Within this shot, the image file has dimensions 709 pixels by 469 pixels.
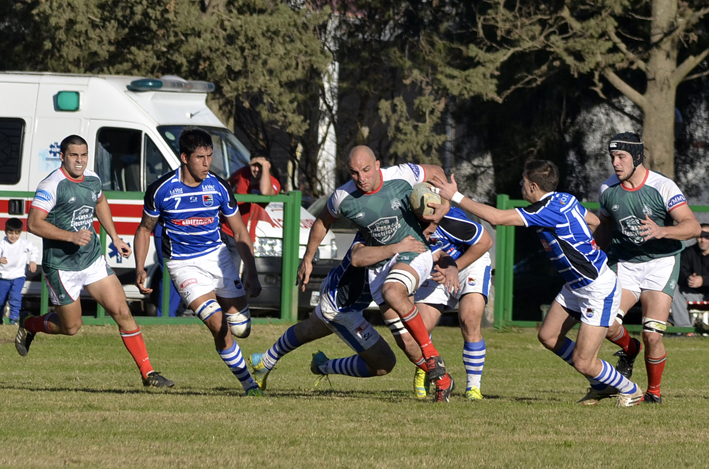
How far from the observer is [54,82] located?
47.1 ft

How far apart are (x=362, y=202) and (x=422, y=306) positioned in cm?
144

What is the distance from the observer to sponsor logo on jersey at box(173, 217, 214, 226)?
8586 millimetres

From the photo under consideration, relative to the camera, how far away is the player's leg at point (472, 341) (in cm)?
877

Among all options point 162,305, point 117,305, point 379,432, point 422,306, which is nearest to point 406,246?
point 422,306

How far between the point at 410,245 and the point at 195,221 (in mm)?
1730

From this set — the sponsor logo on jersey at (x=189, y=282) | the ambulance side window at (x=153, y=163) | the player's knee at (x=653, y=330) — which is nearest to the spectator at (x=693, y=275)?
the player's knee at (x=653, y=330)

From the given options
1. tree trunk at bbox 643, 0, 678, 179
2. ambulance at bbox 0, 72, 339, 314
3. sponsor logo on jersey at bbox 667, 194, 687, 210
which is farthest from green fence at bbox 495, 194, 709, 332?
sponsor logo on jersey at bbox 667, 194, 687, 210

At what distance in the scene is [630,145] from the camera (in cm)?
837

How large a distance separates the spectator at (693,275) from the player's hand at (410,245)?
23.5 feet

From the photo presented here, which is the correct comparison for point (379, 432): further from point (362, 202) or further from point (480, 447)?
point (362, 202)

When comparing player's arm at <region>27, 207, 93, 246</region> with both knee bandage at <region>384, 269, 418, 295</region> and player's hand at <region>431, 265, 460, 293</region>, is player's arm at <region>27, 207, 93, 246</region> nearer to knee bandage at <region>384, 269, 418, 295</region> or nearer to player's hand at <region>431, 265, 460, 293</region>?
knee bandage at <region>384, 269, 418, 295</region>

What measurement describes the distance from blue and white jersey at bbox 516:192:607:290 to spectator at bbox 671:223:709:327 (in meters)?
6.74

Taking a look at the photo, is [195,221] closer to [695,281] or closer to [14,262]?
[14,262]

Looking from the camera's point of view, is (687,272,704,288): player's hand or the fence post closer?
(687,272,704,288): player's hand
